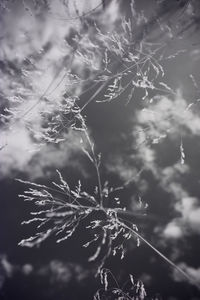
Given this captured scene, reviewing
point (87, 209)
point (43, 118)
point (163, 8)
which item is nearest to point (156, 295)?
point (87, 209)

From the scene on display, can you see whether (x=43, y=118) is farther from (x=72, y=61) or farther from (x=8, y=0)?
(x=8, y=0)

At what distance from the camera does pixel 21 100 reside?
11.0 feet

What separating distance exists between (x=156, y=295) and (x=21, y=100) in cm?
296

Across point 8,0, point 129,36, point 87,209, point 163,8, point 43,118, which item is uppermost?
point 8,0

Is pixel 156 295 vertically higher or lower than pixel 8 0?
lower

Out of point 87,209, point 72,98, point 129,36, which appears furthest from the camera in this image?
point 72,98

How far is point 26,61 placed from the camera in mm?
3678

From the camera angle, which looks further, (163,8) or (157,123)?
(163,8)

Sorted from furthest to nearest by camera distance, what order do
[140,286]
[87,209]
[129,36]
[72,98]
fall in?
[140,286]
[72,98]
[129,36]
[87,209]

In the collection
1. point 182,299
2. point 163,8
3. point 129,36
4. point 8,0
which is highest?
point 8,0

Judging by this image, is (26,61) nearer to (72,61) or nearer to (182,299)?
(72,61)

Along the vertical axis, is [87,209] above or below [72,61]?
below

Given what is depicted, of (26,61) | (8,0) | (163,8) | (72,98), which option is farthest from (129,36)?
(8,0)

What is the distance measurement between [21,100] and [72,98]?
59cm
